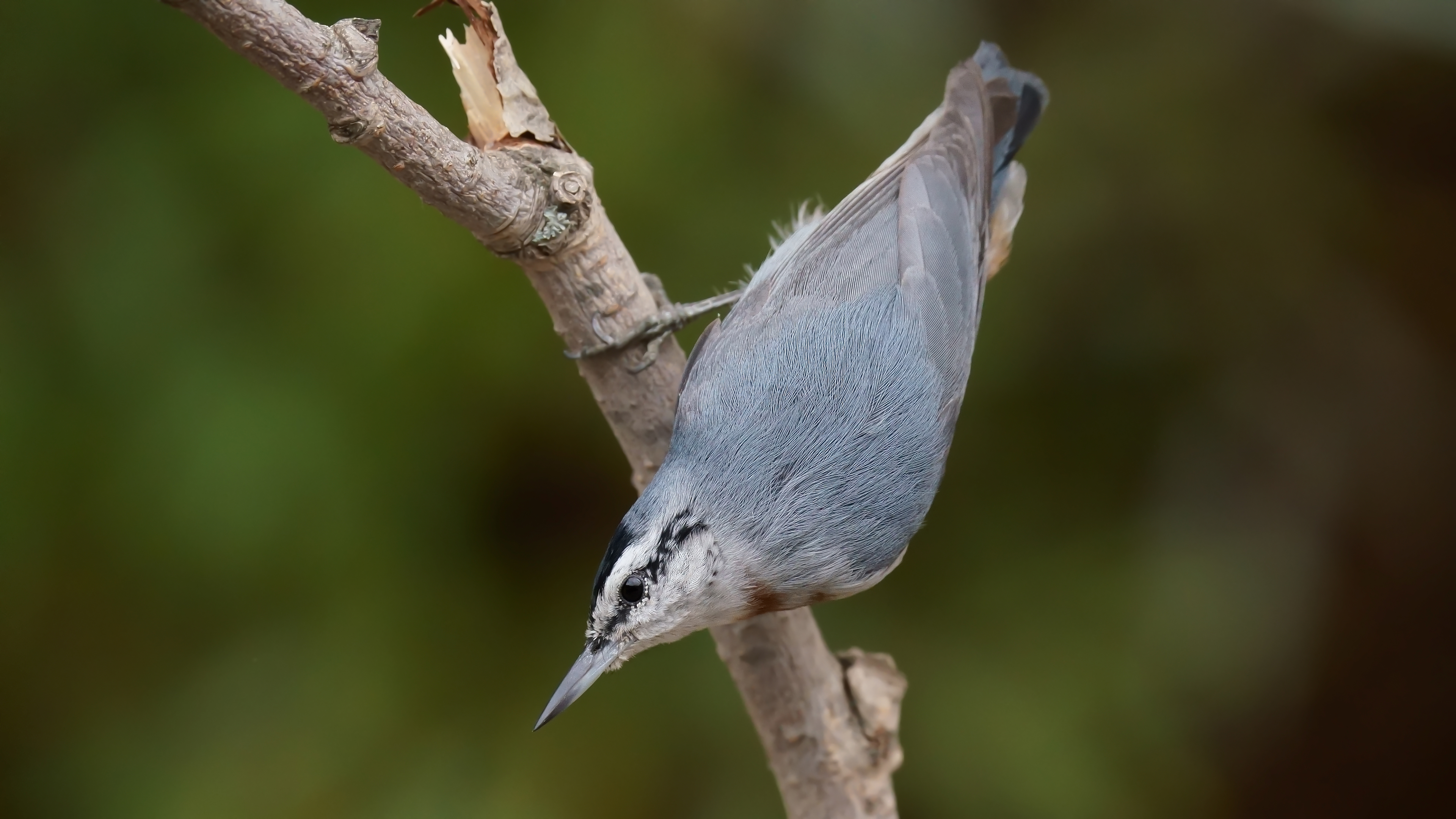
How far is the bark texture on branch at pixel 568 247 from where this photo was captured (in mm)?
947

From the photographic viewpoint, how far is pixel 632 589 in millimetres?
1161

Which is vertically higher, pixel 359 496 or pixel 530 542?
pixel 359 496

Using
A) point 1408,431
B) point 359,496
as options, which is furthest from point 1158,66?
point 359,496

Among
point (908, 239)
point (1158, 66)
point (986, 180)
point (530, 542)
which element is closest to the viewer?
point (908, 239)

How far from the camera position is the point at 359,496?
1717 millimetres

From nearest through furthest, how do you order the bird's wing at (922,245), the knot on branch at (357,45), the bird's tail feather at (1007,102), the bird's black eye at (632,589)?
the knot on branch at (357,45)
the bird's black eye at (632,589)
the bird's wing at (922,245)
the bird's tail feather at (1007,102)

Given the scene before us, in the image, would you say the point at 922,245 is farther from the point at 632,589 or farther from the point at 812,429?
the point at 632,589

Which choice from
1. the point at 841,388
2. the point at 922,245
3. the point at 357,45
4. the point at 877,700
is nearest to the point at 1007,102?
the point at 922,245

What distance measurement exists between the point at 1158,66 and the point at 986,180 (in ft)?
2.11

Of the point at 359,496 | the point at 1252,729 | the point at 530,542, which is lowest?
the point at 1252,729

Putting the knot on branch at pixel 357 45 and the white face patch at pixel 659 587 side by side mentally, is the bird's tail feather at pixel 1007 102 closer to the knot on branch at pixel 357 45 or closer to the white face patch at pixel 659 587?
the white face patch at pixel 659 587

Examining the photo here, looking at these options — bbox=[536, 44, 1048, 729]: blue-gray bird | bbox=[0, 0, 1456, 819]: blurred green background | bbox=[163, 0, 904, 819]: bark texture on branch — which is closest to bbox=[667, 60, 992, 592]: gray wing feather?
bbox=[536, 44, 1048, 729]: blue-gray bird

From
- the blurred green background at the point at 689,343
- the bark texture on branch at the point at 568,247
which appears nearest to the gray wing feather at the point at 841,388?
the bark texture on branch at the point at 568,247

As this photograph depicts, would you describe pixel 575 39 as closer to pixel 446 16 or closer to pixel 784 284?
pixel 446 16
